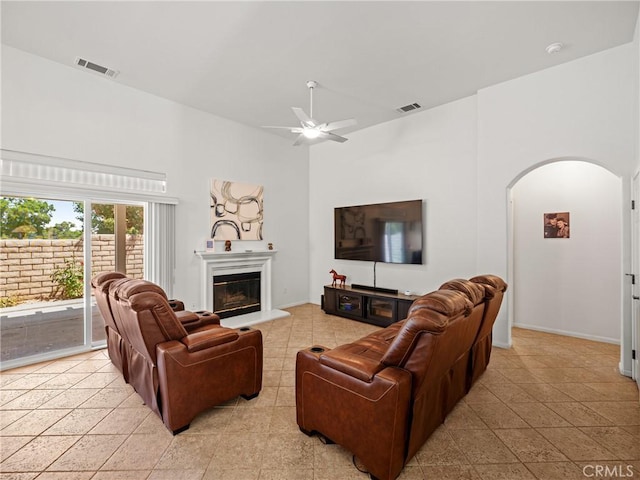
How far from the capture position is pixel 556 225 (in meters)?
4.53

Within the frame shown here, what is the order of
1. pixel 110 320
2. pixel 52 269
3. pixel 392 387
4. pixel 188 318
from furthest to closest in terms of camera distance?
pixel 52 269 → pixel 188 318 → pixel 110 320 → pixel 392 387

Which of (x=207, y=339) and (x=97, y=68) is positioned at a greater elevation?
(x=97, y=68)

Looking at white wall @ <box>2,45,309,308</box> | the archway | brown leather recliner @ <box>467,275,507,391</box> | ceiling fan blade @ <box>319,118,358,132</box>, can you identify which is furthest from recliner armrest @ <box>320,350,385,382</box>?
white wall @ <box>2,45,309,308</box>

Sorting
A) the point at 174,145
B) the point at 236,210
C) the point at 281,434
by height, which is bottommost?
the point at 281,434

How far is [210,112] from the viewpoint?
5.04 meters

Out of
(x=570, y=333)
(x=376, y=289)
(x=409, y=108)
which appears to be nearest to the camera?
(x=570, y=333)

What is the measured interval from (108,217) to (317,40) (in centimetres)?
347

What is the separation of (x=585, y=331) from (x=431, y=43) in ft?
14.1

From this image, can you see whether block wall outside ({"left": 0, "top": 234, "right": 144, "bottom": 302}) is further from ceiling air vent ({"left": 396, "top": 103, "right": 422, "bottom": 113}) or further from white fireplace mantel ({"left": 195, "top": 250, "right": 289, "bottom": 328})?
ceiling air vent ({"left": 396, "top": 103, "right": 422, "bottom": 113})

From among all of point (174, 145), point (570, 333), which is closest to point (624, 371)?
point (570, 333)

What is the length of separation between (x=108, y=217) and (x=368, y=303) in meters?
4.02

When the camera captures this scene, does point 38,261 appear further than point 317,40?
Yes

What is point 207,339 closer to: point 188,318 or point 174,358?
point 174,358

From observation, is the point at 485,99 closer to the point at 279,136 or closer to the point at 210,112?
the point at 279,136
